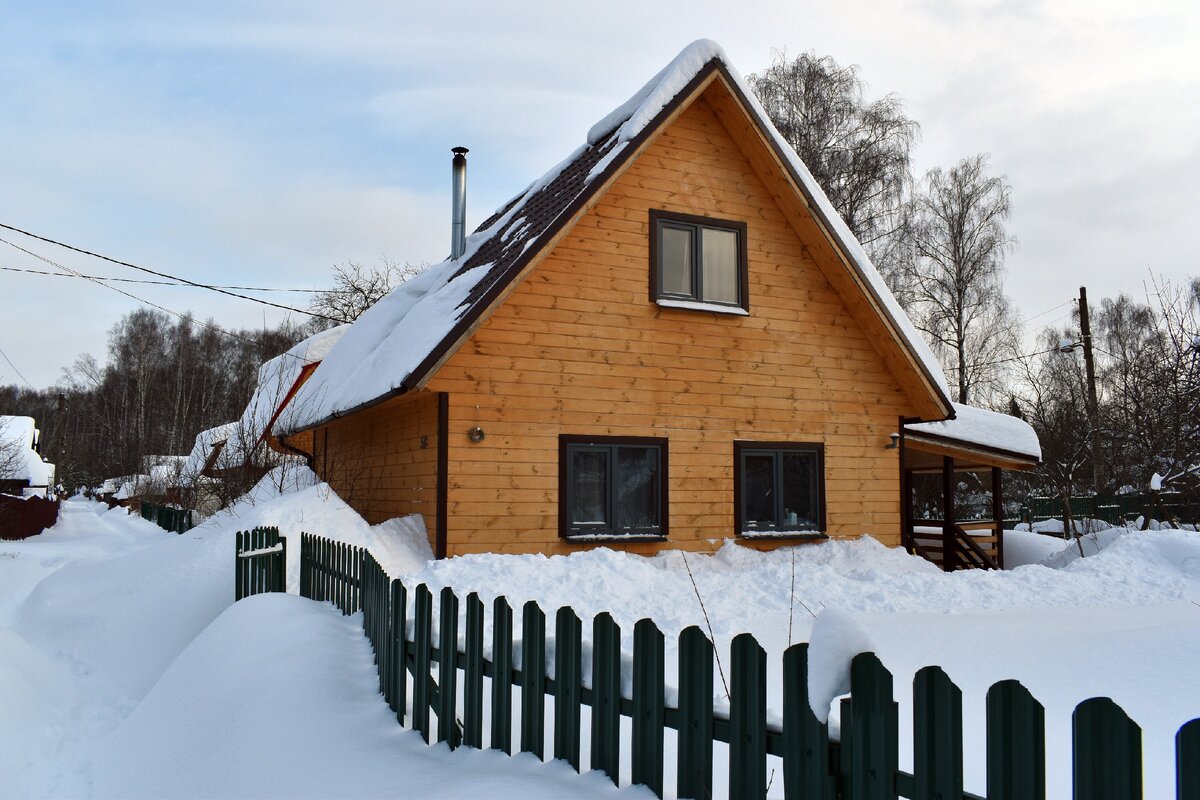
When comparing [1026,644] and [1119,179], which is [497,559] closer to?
[1026,644]

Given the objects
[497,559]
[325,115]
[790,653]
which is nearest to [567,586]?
[497,559]

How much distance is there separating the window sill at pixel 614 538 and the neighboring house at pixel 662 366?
0.02 metres

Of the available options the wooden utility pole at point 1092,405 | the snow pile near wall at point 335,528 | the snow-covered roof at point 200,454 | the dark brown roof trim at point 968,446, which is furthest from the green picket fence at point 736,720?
the snow-covered roof at point 200,454

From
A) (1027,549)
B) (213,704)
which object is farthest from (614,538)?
(1027,549)

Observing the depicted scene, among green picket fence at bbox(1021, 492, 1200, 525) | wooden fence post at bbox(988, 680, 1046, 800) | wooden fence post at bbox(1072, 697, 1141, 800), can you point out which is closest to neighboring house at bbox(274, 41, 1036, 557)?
wooden fence post at bbox(988, 680, 1046, 800)

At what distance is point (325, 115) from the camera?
1420 centimetres

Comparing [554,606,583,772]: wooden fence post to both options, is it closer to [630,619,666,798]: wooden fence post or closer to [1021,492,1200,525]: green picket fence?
[630,619,666,798]: wooden fence post

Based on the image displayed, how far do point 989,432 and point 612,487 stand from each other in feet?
26.5

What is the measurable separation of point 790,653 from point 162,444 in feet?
213

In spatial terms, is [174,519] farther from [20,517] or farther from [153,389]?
[153,389]

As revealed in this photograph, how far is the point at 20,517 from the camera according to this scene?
29.8m

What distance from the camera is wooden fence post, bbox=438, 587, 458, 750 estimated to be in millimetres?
4777

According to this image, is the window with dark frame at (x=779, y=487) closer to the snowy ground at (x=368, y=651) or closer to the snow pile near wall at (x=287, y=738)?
the snowy ground at (x=368, y=651)

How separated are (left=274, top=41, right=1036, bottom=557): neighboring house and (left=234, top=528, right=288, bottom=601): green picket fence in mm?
2003
